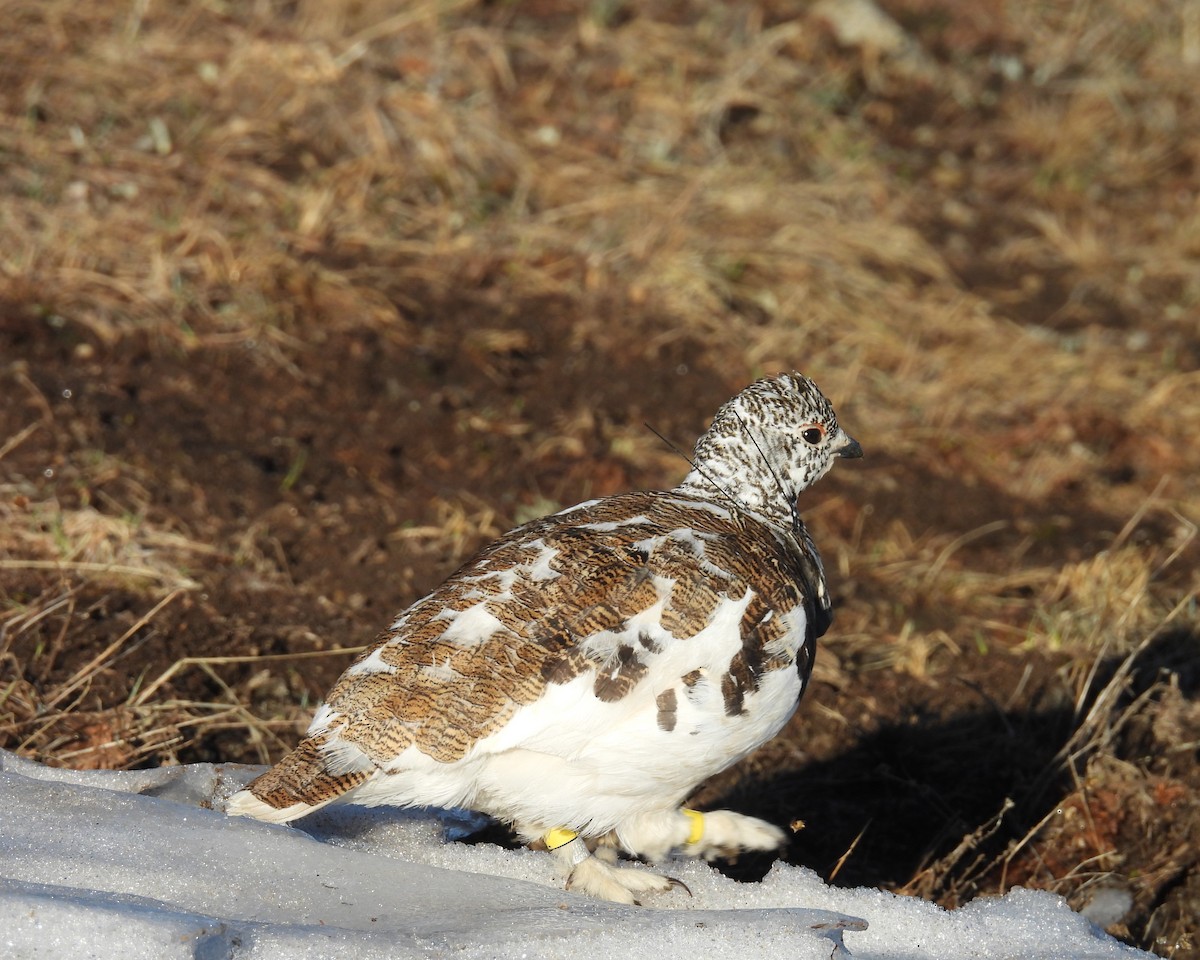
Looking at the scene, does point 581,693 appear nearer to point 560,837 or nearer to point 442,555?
point 560,837

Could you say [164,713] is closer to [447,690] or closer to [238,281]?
[447,690]

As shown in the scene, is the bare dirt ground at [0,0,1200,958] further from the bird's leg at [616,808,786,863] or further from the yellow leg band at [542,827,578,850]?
the yellow leg band at [542,827,578,850]

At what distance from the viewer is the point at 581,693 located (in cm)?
308

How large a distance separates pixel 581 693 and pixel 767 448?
45.1 inches

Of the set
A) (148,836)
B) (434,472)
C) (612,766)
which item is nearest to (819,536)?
(434,472)

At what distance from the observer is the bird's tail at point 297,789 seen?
9.71 ft

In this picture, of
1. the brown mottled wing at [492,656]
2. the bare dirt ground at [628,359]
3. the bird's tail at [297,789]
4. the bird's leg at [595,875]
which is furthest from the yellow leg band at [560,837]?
the bare dirt ground at [628,359]

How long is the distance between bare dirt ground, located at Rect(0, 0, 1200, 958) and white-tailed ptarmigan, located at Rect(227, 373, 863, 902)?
0.88 meters

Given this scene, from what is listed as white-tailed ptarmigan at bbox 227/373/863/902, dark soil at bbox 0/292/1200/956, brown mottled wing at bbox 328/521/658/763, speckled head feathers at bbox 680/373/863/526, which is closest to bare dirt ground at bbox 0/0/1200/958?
dark soil at bbox 0/292/1200/956

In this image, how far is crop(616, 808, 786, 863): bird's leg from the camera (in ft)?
11.3

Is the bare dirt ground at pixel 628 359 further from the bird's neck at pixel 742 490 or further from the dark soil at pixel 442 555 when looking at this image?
the bird's neck at pixel 742 490

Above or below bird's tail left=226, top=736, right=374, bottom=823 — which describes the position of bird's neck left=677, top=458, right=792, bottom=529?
above

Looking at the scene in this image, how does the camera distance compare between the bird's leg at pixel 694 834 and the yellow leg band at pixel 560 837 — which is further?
the bird's leg at pixel 694 834

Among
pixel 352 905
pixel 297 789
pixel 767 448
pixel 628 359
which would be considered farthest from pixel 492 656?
pixel 628 359
